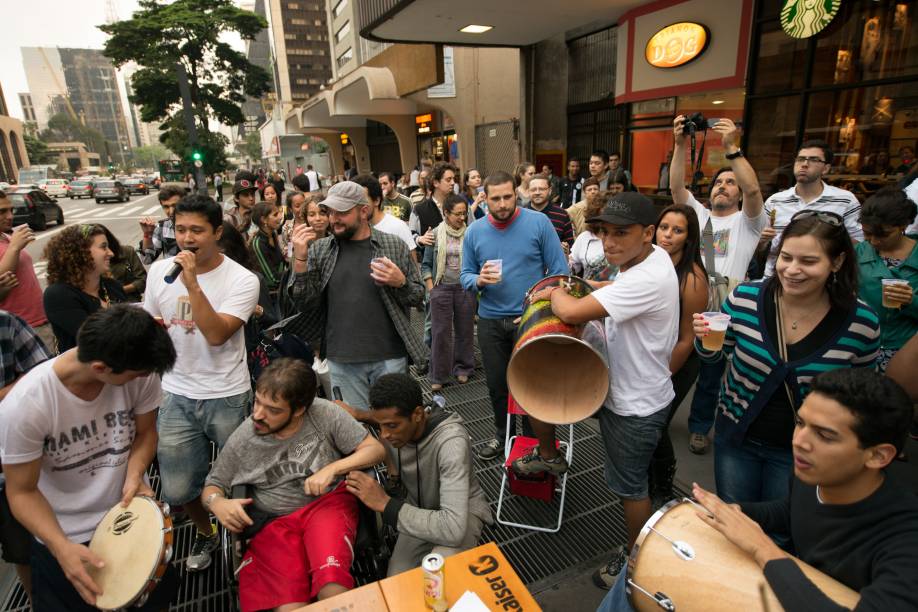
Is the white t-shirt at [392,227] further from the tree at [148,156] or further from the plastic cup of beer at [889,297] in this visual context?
the tree at [148,156]

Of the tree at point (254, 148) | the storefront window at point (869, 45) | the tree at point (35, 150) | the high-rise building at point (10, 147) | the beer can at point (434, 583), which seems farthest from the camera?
the tree at point (254, 148)

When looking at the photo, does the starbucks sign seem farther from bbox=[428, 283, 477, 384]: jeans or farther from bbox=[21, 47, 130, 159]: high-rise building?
bbox=[21, 47, 130, 159]: high-rise building

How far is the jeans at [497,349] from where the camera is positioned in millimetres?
3645

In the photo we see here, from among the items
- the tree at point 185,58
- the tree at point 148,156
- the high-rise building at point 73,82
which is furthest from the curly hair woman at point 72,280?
the high-rise building at point 73,82

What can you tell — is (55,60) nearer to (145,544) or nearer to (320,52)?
(320,52)

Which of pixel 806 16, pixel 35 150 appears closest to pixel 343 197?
pixel 806 16

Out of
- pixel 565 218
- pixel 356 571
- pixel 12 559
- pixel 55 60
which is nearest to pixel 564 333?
pixel 356 571

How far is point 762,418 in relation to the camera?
214 cm

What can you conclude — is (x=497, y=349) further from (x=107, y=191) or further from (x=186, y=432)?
(x=107, y=191)

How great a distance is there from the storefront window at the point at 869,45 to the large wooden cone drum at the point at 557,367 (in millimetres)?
6847

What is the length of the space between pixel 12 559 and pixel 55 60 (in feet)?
626

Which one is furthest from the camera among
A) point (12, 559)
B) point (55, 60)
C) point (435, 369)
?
point (55, 60)

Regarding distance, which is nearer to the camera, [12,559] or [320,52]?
[12,559]

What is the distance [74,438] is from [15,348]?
30.1 inches
